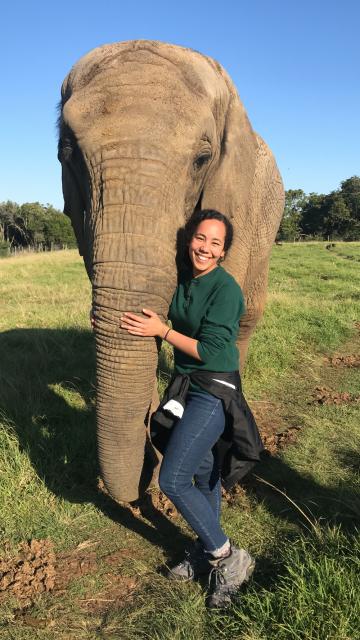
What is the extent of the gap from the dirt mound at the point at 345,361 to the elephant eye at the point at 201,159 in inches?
204

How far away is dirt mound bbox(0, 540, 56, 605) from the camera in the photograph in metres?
3.03

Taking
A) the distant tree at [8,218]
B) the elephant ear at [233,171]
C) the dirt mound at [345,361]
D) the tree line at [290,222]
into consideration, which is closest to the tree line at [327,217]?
the tree line at [290,222]

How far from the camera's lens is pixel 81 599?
3016 millimetres

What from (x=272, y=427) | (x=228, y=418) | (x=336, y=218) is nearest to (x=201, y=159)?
(x=228, y=418)

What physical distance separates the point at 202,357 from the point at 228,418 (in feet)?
1.33

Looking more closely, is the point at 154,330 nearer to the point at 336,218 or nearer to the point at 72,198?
the point at 72,198

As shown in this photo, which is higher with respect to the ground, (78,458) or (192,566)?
(192,566)

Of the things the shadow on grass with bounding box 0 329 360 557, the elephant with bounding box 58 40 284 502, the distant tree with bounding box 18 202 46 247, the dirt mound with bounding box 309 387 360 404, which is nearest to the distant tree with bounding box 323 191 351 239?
the distant tree with bounding box 18 202 46 247

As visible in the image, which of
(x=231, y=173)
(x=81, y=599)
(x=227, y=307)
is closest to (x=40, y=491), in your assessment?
(x=81, y=599)

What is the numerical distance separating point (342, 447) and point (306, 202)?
7993cm

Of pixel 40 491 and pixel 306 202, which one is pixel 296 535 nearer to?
pixel 40 491

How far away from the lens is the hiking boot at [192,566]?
307cm

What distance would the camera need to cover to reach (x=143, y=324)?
8.75 ft

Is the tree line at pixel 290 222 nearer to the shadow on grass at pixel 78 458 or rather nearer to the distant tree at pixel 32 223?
the distant tree at pixel 32 223
